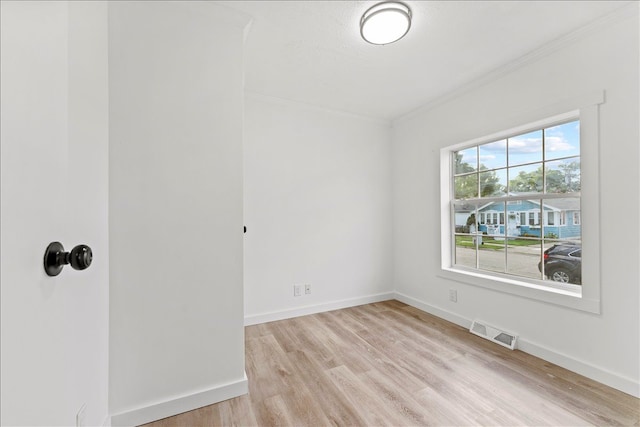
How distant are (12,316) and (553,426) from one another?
7.43 ft

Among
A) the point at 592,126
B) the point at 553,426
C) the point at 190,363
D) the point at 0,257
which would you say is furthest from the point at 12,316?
the point at 592,126

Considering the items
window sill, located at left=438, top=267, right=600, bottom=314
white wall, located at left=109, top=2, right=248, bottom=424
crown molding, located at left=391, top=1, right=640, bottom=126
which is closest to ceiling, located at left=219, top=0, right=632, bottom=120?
crown molding, located at left=391, top=1, right=640, bottom=126

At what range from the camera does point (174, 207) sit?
5.05 ft

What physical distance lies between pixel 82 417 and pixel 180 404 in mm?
543

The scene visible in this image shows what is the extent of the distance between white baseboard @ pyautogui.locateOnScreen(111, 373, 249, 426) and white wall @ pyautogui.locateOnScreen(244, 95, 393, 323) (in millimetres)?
1111

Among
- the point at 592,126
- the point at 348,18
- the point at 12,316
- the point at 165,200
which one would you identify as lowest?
the point at 12,316

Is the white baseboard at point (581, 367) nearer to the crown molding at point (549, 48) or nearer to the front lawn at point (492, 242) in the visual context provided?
the front lawn at point (492, 242)

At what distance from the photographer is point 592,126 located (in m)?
1.83

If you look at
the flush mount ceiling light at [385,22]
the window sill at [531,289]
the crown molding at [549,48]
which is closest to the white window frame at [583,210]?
the window sill at [531,289]

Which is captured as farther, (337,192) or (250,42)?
(337,192)

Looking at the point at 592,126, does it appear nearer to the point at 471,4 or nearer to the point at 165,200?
the point at 471,4

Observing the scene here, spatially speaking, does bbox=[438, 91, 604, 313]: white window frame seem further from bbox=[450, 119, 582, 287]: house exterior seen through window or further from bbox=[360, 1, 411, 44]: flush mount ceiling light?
bbox=[360, 1, 411, 44]: flush mount ceiling light

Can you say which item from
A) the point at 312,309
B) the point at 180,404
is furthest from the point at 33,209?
the point at 312,309

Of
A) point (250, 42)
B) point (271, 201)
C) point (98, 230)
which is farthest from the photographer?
point (271, 201)
